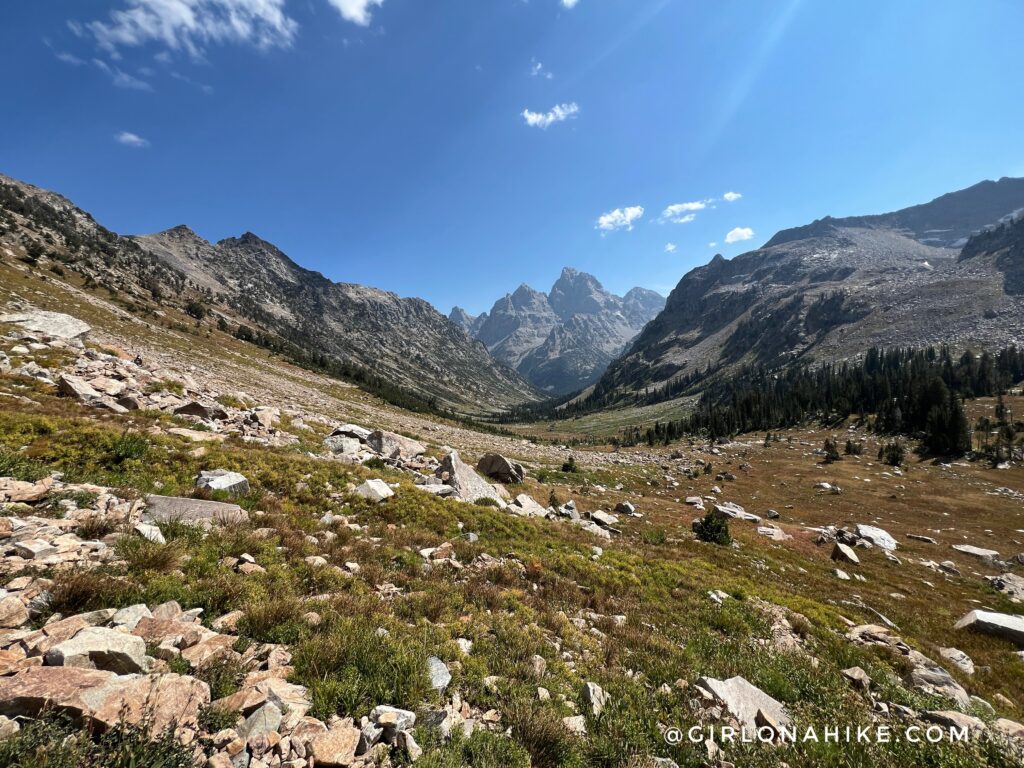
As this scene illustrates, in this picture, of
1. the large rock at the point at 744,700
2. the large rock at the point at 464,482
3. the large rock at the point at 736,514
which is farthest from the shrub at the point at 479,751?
the large rock at the point at 736,514

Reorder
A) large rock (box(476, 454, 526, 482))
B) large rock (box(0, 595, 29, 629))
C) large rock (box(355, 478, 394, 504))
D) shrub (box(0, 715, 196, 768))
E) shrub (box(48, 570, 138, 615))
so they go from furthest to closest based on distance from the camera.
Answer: large rock (box(476, 454, 526, 482)) < large rock (box(355, 478, 394, 504)) < shrub (box(48, 570, 138, 615)) < large rock (box(0, 595, 29, 629)) < shrub (box(0, 715, 196, 768))

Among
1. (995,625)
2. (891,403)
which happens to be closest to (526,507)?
(995,625)

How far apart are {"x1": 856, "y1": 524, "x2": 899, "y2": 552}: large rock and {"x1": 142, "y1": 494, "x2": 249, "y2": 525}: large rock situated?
117 ft

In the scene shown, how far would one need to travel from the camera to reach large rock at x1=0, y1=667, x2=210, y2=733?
349cm

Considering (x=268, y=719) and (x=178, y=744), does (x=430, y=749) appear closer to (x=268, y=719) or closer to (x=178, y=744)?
(x=268, y=719)

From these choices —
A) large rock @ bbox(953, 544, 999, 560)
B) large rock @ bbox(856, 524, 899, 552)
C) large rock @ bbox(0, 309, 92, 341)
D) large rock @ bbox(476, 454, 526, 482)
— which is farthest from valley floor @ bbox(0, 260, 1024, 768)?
large rock @ bbox(0, 309, 92, 341)

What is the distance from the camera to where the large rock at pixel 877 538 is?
25.1 metres

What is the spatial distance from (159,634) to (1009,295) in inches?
12105

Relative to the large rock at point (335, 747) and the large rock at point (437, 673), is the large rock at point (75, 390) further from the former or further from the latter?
the large rock at point (335, 747)

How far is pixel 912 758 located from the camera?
602 cm

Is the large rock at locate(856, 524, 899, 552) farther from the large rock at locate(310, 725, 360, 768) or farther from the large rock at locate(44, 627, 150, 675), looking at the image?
the large rock at locate(44, 627, 150, 675)

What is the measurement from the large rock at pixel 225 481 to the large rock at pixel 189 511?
114cm

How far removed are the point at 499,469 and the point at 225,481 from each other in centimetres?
1846

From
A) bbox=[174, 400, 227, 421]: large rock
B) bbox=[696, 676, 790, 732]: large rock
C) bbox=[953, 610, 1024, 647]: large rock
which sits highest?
bbox=[174, 400, 227, 421]: large rock
